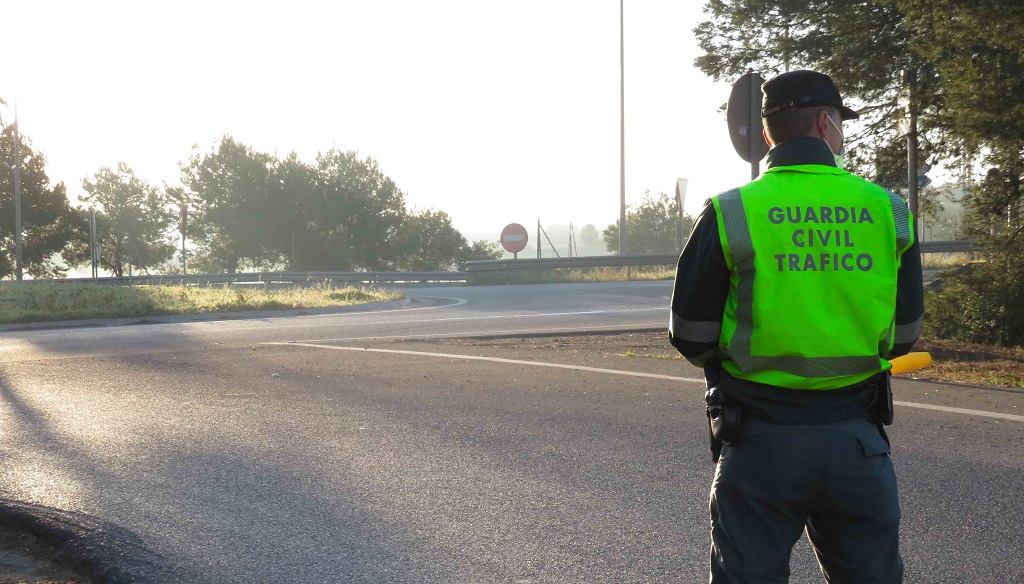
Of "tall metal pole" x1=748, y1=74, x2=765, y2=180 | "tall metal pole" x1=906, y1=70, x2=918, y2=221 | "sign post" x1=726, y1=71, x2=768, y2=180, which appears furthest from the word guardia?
"tall metal pole" x1=906, y1=70, x2=918, y2=221

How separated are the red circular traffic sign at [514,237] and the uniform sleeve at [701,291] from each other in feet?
100

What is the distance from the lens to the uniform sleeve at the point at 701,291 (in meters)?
2.43

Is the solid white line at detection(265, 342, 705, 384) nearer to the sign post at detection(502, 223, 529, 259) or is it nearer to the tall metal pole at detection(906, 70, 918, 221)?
the tall metal pole at detection(906, 70, 918, 221)

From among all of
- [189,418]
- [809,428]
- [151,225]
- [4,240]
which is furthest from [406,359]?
[151,225]

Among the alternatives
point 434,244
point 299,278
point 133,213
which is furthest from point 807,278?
point 133,213

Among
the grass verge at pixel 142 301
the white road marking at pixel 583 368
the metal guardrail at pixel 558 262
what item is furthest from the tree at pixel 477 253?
the white road marking at pixel 583 368

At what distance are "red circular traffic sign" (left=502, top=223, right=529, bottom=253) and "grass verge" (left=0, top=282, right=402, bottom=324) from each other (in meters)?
8.20

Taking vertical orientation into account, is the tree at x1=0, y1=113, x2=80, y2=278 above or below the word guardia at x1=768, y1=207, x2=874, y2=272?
above

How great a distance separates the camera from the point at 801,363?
2.36 m

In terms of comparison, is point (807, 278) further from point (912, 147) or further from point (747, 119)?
point (912, 147)

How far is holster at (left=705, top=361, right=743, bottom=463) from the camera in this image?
2.40 metres

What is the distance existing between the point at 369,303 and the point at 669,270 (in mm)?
14498

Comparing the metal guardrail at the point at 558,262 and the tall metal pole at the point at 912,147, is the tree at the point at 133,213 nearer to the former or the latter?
the metal guardrail at the point at 558,262

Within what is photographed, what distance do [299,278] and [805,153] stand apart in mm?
34791
